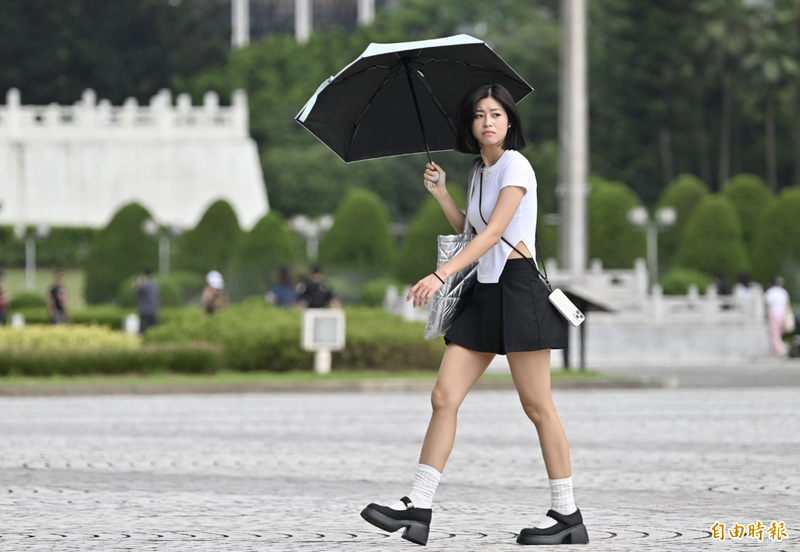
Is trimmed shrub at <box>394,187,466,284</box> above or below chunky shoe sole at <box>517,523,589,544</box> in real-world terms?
above

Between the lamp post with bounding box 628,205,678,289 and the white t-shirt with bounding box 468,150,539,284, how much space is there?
113 feet

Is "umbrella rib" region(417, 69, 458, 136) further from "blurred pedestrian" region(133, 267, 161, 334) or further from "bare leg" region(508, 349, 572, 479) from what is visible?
"blurred pedestrian" region(133, 267, 161, 334)

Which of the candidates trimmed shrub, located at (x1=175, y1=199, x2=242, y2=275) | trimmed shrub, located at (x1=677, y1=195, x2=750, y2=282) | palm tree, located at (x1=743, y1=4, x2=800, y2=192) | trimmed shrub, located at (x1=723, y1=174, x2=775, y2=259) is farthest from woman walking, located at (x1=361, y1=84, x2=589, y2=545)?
palm tree, located at (x1=743, y1=4, x2=800, y2=192)

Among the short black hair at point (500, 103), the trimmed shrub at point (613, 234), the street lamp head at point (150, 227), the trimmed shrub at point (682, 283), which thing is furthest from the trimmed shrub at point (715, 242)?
the short black hair at point (500, 103)

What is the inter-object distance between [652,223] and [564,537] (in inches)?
1564

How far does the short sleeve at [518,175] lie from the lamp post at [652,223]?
34319 millimetres

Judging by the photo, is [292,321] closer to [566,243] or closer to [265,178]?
[566,243]

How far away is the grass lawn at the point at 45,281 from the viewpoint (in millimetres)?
52875

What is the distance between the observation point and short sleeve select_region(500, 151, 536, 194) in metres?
6.24

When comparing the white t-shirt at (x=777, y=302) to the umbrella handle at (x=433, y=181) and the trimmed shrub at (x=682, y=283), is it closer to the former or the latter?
the trimmed shrub at (x=682, y=283)

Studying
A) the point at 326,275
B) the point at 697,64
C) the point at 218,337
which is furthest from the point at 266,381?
the point at 697,64

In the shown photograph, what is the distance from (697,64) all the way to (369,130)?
6736 cm

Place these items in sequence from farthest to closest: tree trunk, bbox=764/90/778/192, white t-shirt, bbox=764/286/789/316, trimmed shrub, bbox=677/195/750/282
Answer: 1. tree trunk, bbox=764/90/778/192
2. trimmed shrub, bbox=677/195/750/282
3. white t-shirt, bbox=764/286/789/316

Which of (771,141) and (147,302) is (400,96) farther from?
(771,141)
